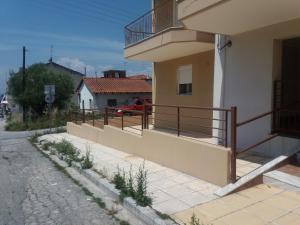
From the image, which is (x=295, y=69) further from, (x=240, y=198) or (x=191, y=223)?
(x=191, y=223)

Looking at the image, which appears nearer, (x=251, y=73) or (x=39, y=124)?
(x=251, y=73)

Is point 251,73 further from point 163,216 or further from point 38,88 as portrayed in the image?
point 38,88

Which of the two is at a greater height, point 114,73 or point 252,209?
point 114,73

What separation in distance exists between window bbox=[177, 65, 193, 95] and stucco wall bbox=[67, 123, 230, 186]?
312cm

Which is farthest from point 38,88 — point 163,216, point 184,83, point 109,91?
point 163,216

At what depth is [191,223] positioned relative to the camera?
4781 mm

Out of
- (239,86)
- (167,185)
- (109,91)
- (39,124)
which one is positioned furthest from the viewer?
(109,91)

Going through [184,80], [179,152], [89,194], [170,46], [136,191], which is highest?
[170,46]

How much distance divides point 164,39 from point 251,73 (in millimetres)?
3679

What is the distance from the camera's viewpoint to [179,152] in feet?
26.8

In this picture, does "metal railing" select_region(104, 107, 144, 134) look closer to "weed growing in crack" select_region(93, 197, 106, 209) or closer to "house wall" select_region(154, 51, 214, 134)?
"house wall" select_region(154, 51, 214, 134)

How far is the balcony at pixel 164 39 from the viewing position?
1041cm

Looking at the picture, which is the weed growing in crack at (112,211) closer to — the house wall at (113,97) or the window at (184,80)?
the window at (184,80)

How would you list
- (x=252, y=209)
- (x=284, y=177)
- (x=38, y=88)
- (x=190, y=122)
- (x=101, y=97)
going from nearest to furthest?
1. (x=252, y=209)
2. (x=284, y=177)
3. (x=190, y=122)
4. (x=38, y=88)
5. (x=101, y=97)
